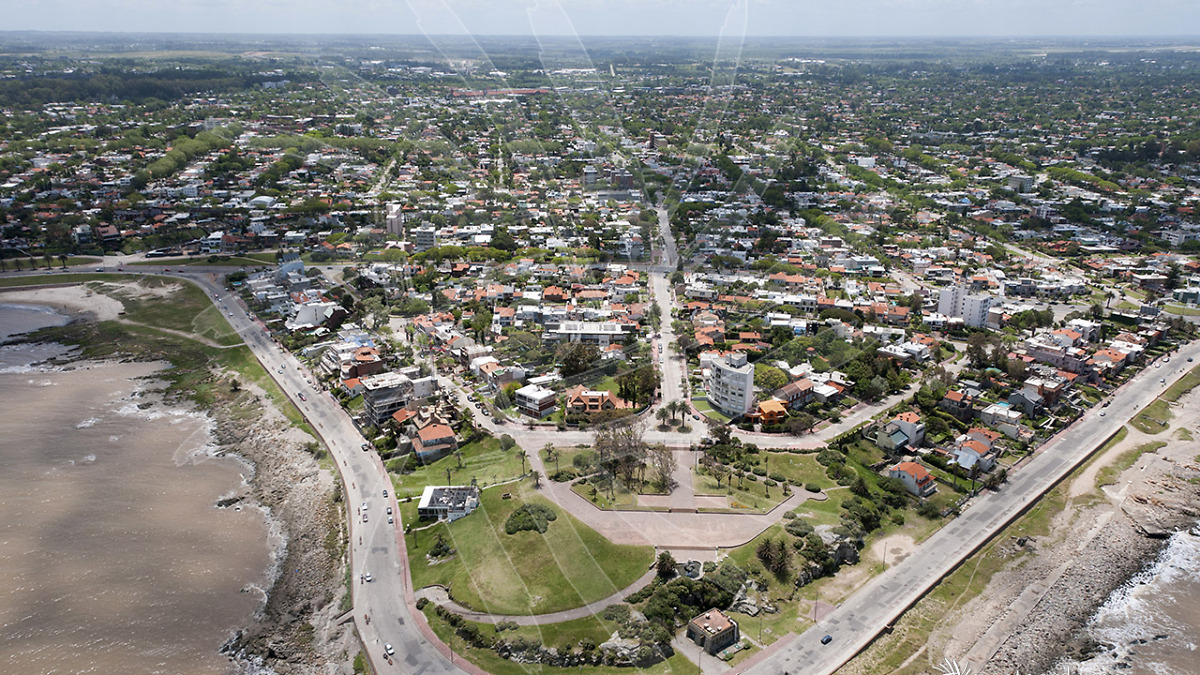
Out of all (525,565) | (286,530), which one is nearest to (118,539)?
(286,530)

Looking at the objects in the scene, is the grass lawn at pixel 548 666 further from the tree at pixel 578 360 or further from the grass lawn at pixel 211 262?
the grass lawn at pixel 211 262

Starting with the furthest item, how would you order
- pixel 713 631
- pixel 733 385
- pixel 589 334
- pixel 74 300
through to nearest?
pixel 74 300
pixel 589 334
pixel 733 385
pixel 713 631

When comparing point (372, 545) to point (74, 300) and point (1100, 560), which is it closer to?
point (1100, 560)

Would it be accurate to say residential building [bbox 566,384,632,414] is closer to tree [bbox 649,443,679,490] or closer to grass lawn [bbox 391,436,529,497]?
grass lawn [bbox 391,436,529,497]

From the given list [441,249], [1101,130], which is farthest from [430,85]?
[1101,130]

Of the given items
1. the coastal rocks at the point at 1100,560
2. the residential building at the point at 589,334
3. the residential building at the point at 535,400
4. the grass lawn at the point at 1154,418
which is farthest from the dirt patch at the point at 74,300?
the grass lawn at the point at 1154,418

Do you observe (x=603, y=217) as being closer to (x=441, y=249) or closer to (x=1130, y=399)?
(x=441, y=249)
